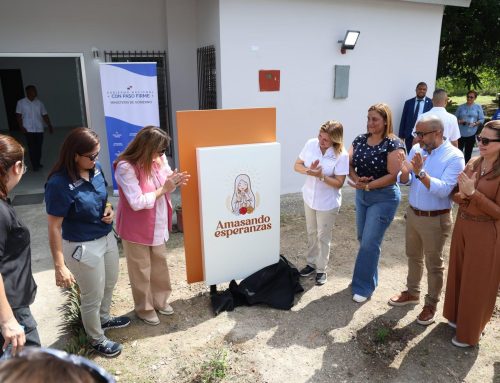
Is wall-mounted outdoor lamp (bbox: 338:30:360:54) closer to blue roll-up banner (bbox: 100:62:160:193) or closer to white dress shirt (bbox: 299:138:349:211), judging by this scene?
blue roll-up banner (bbox: 100:62:160:193)

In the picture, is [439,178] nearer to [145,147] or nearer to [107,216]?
[145,147]

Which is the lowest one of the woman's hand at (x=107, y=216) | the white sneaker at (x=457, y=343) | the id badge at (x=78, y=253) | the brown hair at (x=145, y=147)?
the white sneaker at (x=457, y=343)

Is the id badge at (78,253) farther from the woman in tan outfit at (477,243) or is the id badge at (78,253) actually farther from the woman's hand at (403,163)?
the woman in tan outfit at (477,243)

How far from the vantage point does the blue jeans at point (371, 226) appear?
11.6ft

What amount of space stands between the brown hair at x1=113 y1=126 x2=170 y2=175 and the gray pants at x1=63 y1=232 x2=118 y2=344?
58 centimetres

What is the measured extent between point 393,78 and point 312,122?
1.77m

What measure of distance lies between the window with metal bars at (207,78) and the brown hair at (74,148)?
399 cm

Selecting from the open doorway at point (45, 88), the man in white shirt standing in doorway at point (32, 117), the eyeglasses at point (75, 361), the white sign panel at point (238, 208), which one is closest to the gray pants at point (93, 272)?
the white sign panel at point (238, 208)

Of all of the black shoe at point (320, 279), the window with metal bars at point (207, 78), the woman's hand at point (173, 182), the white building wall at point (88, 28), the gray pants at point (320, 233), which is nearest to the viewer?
the woman's hand at point (173, 182)

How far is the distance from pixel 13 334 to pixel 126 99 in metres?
4.73

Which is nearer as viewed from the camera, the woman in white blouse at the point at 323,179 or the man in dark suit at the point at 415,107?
the woman in white blouse at the point at 323,179

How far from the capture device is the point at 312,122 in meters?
6.88

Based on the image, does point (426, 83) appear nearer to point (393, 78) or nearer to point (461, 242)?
point (393, 78)

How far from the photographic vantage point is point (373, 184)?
11.4 feet
